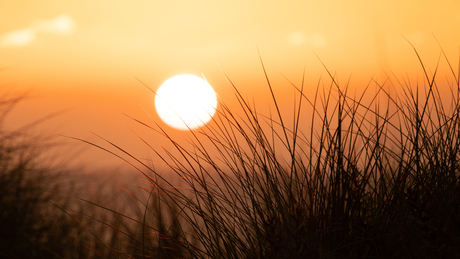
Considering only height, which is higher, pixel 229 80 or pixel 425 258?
pixel 229 80

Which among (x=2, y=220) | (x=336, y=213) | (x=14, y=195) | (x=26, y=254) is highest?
(x=14, y=195)

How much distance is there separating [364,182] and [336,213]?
151mm

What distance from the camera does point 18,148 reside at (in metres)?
2.15

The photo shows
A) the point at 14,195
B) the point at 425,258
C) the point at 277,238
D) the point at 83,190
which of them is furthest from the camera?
the point at 83,190

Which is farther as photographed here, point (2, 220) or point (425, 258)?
point (2, 220)

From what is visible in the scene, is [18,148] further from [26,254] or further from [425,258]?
[425,258]

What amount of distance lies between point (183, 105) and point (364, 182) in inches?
31.6

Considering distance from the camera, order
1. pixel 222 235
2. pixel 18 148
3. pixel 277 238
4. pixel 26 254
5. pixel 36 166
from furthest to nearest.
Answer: pixel 36 166 → pixel 18 148 → pixel 26 254 → pixel 222 235 → pixel 277 238

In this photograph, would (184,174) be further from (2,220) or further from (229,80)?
(2,220)

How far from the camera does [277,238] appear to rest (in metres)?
0.87

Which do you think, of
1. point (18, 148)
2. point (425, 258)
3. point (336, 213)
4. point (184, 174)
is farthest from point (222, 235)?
point (18, 148)

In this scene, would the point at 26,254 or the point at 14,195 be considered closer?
the point at 26,254

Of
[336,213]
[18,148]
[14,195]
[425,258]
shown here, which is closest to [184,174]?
[336,213]

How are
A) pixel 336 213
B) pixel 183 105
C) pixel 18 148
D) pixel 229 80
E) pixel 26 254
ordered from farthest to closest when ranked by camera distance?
pixel 18 148 < pixel 26 254 < pixel 183 105 < pixel 229 80 < pixel 336 213
